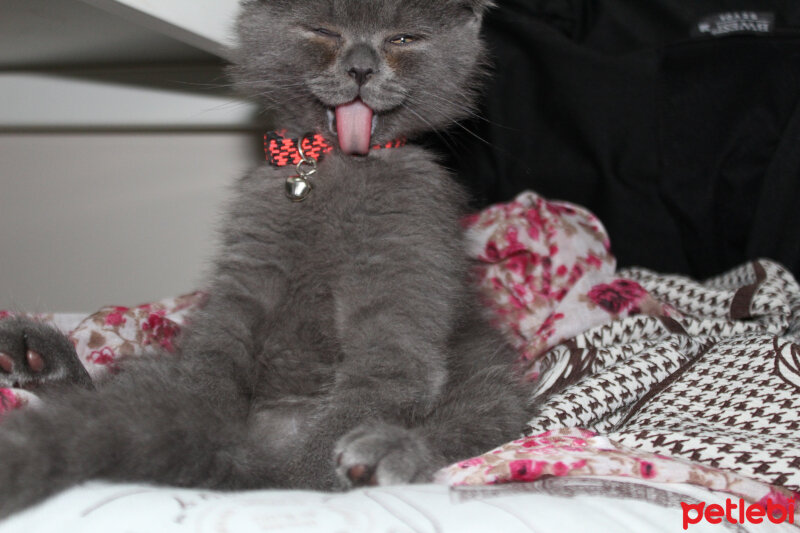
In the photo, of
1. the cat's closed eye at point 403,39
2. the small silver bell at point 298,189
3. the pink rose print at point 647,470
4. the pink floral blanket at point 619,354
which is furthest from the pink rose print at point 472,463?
the cat's closed eye at point 403,39

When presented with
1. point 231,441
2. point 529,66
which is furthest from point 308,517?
point 529,66

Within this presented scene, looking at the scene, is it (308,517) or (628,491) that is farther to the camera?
(628,491)

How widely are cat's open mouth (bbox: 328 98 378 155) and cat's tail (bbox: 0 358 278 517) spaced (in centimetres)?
39

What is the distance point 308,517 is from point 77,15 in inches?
41.0

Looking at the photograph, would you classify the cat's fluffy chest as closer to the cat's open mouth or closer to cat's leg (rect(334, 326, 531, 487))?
the cat's open mouth

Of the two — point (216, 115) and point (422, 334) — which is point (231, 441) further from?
point (216, 115)

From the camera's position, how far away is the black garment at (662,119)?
139cm

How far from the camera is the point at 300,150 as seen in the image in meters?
1.10

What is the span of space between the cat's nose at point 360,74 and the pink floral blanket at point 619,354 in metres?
0.37

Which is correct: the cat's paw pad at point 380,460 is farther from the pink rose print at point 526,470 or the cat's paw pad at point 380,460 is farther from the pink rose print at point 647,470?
the pink rose print at point 647,470

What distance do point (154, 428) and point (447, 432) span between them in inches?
14.4

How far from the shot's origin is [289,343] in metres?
1.00

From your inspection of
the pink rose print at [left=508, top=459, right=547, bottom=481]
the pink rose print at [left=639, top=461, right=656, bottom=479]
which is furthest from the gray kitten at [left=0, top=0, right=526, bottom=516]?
the pink rose print at [left=639, top=461, right=656, bottom=479]

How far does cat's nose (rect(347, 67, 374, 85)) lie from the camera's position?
0.99 m
